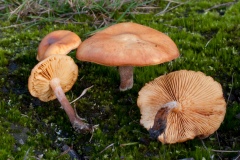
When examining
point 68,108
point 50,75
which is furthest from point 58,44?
point 68,108

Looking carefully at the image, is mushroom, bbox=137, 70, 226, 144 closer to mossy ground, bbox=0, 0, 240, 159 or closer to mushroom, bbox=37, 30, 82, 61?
mossy ground, bbox=0, 0, 240, 159

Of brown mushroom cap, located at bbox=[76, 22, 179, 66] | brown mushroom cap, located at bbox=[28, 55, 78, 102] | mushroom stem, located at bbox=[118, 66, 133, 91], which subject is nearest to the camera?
brown mushroom cap, located at bbox=[76, 22, 179, 66]

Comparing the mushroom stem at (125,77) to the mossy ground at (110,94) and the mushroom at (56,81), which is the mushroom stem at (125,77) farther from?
the mushroom at (56,81)

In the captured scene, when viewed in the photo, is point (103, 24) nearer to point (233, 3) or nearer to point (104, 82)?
point (104, 82)

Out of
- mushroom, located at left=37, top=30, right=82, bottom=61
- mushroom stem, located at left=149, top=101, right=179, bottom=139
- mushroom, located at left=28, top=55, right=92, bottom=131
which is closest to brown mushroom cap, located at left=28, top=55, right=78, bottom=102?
mushroom, located at left=28, top=55, right=92, bottom=131

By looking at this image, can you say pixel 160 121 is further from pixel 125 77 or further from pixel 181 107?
pixel 125 77

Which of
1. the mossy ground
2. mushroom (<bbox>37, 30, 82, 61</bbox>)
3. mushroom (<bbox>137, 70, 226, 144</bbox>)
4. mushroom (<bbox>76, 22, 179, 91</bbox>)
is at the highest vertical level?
mushroom (<bbox>76, 22, 179, 91</bbox>)

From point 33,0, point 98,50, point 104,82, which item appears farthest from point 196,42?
point 33,0

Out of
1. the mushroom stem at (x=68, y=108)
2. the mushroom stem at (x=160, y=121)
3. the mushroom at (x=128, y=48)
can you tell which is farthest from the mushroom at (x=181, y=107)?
the mushroom stem at (x=68, y=108)
